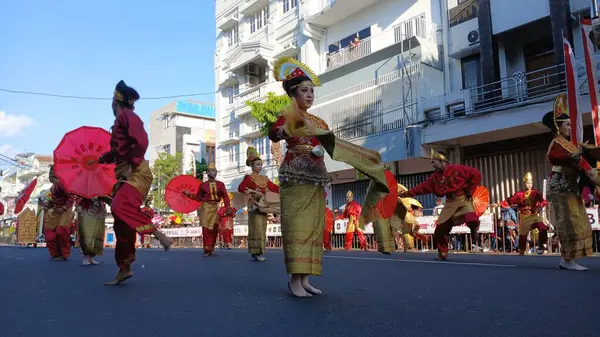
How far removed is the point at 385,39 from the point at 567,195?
15706mm

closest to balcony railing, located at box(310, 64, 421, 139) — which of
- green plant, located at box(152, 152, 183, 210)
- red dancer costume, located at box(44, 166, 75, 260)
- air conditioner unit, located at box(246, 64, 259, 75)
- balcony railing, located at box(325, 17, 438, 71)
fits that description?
balcony railing, located at box(325, 17, 438, 71)

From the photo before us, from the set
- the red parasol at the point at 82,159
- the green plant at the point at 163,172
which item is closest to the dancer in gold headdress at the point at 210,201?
the red parasol at the point at 82,159

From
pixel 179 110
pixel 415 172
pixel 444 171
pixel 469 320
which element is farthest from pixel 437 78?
pixel 179 110

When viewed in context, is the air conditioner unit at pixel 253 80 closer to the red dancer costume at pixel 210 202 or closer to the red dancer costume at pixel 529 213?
the red dancer costume at pixel 210 202

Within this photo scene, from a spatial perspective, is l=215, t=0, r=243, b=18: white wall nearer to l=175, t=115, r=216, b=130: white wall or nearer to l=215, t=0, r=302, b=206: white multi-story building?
l=215, t=0, r=302, b=206: white multi-story building

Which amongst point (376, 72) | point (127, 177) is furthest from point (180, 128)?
point (127, 177)

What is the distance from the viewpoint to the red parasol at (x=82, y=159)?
678 cm

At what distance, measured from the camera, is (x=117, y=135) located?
523 cm

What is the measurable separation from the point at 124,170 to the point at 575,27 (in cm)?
1460

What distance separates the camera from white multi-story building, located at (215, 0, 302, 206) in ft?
90.4

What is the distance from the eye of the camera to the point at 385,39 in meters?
21.0

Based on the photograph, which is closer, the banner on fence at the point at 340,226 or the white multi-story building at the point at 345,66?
the banner on fence at the point at 340,226

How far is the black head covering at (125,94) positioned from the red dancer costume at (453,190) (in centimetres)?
479

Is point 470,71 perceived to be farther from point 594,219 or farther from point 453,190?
point 453,190
